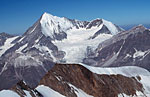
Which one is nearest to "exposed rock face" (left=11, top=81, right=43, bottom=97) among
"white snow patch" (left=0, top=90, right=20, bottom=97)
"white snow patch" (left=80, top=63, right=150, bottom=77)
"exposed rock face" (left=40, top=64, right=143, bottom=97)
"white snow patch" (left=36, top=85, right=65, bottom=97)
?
"white snow patch" (left=0, top=90, right=20, bottom=97)

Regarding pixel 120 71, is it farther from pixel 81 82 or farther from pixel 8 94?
pixel 8 94

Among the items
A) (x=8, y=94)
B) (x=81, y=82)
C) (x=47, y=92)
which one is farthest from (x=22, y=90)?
(x=81, y=82)

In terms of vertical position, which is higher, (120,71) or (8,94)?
(8,94)

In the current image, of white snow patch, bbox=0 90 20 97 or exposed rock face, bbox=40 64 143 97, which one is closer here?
white snow patch, bbox=0 90 20 97

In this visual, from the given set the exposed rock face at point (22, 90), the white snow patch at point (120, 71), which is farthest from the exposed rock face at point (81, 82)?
the exposed rock face at point (22, 90)

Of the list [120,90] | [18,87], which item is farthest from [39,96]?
[120,90]

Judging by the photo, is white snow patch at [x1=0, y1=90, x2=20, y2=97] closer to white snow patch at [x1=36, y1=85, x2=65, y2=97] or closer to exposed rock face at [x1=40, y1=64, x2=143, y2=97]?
white snow patch at [x1=36, y1=85, x2=65, y2=97]

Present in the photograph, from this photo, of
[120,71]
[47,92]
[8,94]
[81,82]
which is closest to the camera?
[8,94]

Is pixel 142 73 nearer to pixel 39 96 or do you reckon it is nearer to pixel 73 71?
pixel 73 71
